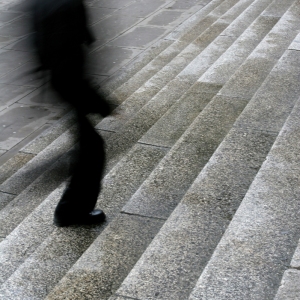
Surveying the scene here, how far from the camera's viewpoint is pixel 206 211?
10.7ft

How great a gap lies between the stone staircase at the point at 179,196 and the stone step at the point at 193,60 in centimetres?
4

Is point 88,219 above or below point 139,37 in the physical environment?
above

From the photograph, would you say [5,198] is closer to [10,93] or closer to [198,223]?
[198,223]

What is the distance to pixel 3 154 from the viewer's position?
237 inches

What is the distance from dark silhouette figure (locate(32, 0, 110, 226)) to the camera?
11.7ft

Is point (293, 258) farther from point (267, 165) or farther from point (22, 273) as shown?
point (22, 273)

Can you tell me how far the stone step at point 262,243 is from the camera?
8.21ft

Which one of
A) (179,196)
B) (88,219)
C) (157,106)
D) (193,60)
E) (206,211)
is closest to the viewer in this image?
(206,211)

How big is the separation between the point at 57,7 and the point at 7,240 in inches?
64.8

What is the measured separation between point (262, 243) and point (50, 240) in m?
1.37

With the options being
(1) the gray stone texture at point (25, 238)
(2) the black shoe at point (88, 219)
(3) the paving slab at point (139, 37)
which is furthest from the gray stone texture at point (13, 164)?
(3) the paving slab at point (139, 37)

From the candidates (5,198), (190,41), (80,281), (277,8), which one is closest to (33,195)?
(5,198)

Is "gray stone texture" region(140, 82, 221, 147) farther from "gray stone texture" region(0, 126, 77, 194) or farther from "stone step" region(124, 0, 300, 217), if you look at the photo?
"gray stone texture" region(0, 126, 77, 194)

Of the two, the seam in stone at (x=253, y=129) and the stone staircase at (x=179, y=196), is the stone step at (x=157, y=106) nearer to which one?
the stone staircase at (x=179, y=196)
